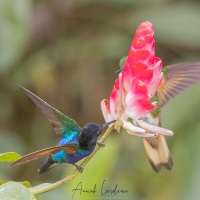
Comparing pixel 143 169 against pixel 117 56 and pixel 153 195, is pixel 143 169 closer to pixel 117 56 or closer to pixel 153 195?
pixel 153 195

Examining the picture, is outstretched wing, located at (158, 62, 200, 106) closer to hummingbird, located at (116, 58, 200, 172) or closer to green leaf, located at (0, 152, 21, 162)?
hummingbird, located at (116, 58, 200, 172)

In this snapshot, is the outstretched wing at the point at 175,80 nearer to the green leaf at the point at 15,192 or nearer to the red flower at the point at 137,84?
the red flower at the point at 137,84

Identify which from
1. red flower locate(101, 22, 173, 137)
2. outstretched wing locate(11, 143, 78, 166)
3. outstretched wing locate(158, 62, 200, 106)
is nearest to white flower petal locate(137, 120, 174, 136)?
red flower locate(101, 22, 173, 137)

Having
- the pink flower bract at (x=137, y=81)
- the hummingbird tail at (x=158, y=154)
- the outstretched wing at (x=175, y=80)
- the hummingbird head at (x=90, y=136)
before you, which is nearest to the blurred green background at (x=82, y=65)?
the outstretched wing at (x=175, y=80)

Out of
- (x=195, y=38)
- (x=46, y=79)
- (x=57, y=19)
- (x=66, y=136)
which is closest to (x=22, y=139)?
(x=46, y=79)

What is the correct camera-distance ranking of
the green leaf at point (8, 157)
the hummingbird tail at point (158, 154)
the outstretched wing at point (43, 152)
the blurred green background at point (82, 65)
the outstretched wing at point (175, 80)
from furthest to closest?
1. the blurred green background at point (82, 65)
2. the outstretched wing at point (175, 80)
3. the hummingbird tail at point (158, 154)
4. the green leaf at point (8, 157)
5. the outstretched wing at point (43, 152)
